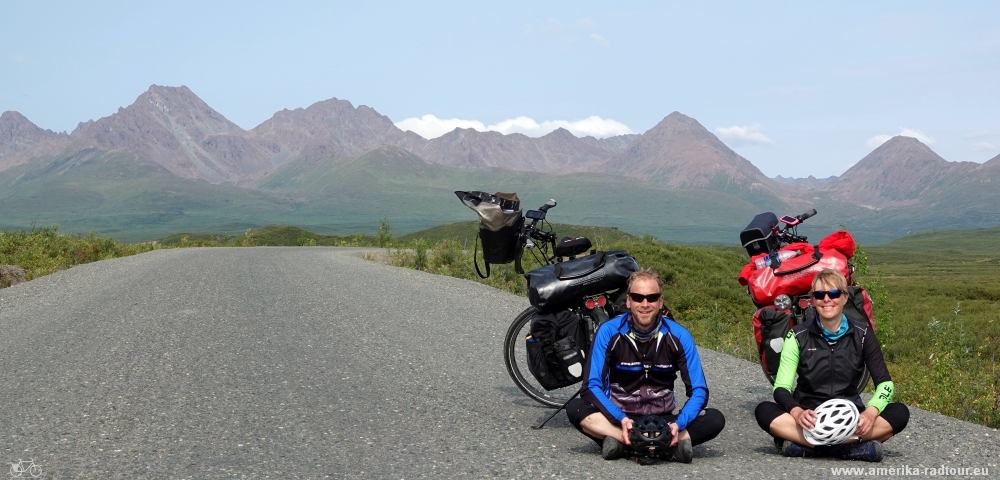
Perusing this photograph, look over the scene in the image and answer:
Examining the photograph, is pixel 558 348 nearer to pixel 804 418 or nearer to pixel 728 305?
pixel 804 418

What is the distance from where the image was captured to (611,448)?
5629 millimetres

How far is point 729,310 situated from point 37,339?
811 inches

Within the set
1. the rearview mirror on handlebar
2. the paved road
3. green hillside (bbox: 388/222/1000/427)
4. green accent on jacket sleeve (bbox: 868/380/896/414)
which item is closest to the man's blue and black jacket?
the paved road

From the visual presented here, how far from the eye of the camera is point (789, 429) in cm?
571

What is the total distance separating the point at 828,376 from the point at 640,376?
134cm

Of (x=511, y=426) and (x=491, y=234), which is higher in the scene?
(x=491, y=234)

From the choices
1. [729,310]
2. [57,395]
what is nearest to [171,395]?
[57,395]

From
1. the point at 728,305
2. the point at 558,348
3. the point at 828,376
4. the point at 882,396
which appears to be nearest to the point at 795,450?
the point at 828,376

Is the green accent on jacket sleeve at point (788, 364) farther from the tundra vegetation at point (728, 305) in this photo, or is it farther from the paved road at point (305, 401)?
the tundra vegetation at point (728, 305)

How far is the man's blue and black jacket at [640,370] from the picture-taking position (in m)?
5.86

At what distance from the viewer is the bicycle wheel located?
724cm

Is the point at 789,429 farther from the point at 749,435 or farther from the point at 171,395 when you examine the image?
the point at 171,395

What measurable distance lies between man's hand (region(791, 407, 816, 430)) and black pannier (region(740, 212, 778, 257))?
6.48 feet

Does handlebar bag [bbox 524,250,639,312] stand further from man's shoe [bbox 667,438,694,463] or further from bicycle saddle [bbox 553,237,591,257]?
man's shoe [bbox 667,438,694,463]
